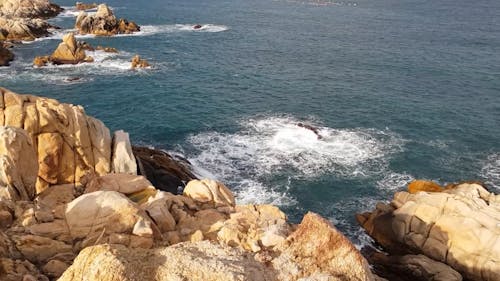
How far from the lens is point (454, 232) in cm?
3462

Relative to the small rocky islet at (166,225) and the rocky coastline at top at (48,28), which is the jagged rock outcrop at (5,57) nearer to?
the rocky coastline at top at (48,28)

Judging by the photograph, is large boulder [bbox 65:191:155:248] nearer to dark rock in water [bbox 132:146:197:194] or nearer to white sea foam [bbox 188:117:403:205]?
dark rock in water [bbox 132:146:197:194]

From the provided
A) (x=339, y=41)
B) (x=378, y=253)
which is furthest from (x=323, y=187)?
(x=339, y=41)

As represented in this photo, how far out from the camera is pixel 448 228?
3497 centimetres

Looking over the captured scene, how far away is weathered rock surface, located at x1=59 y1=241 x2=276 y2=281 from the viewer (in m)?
15.1

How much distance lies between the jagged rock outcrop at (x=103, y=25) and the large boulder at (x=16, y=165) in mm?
90380

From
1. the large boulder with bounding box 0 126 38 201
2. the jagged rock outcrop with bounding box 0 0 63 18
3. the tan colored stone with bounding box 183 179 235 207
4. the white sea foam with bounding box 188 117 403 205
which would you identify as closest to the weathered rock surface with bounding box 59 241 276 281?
the tan colored stone with bounding box 183 179 235 207

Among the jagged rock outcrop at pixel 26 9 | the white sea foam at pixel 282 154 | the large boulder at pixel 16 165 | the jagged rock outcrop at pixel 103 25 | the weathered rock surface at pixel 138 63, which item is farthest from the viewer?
the jagged rock outcrop at pixel 26 9

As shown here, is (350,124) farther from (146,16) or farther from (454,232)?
(146,16)

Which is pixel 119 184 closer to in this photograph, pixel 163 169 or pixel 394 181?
pixel 163 169

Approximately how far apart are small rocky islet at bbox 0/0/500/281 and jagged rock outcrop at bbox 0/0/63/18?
98.9 m

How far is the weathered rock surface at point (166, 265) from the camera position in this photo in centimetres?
1507

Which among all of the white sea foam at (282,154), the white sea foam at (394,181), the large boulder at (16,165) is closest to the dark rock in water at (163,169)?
the white sea foam at (282,154)

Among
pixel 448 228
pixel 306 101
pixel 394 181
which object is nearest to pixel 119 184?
pixel 448 228
